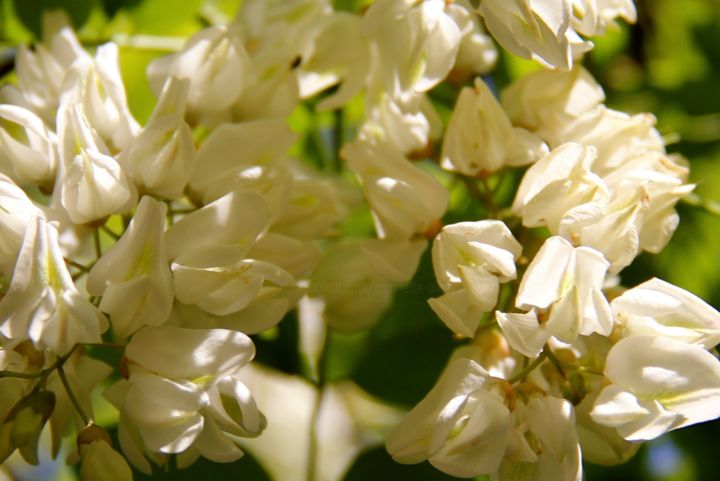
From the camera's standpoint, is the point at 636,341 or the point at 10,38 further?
the point at 10,38

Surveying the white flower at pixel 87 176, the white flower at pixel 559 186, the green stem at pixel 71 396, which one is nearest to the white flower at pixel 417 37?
the white flower at pixel 559 186

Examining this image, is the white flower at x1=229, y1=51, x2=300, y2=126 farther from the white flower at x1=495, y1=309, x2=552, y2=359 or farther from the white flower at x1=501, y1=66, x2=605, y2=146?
the white flower at x1=495, y1=309, x2=552, y2=359

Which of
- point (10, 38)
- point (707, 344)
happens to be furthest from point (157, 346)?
point (10, 38)

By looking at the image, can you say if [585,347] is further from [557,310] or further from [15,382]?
[15,382]

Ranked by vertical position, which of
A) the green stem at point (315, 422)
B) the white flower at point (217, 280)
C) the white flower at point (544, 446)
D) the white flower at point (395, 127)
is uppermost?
the white flower at point (217, 280)

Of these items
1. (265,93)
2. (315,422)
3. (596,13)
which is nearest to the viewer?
(596,13)

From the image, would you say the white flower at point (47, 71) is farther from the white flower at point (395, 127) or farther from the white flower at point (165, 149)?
the white flower at point (395, 127)

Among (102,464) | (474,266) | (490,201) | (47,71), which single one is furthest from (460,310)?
(47,71)

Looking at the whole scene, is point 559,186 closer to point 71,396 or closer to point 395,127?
point 395,127
